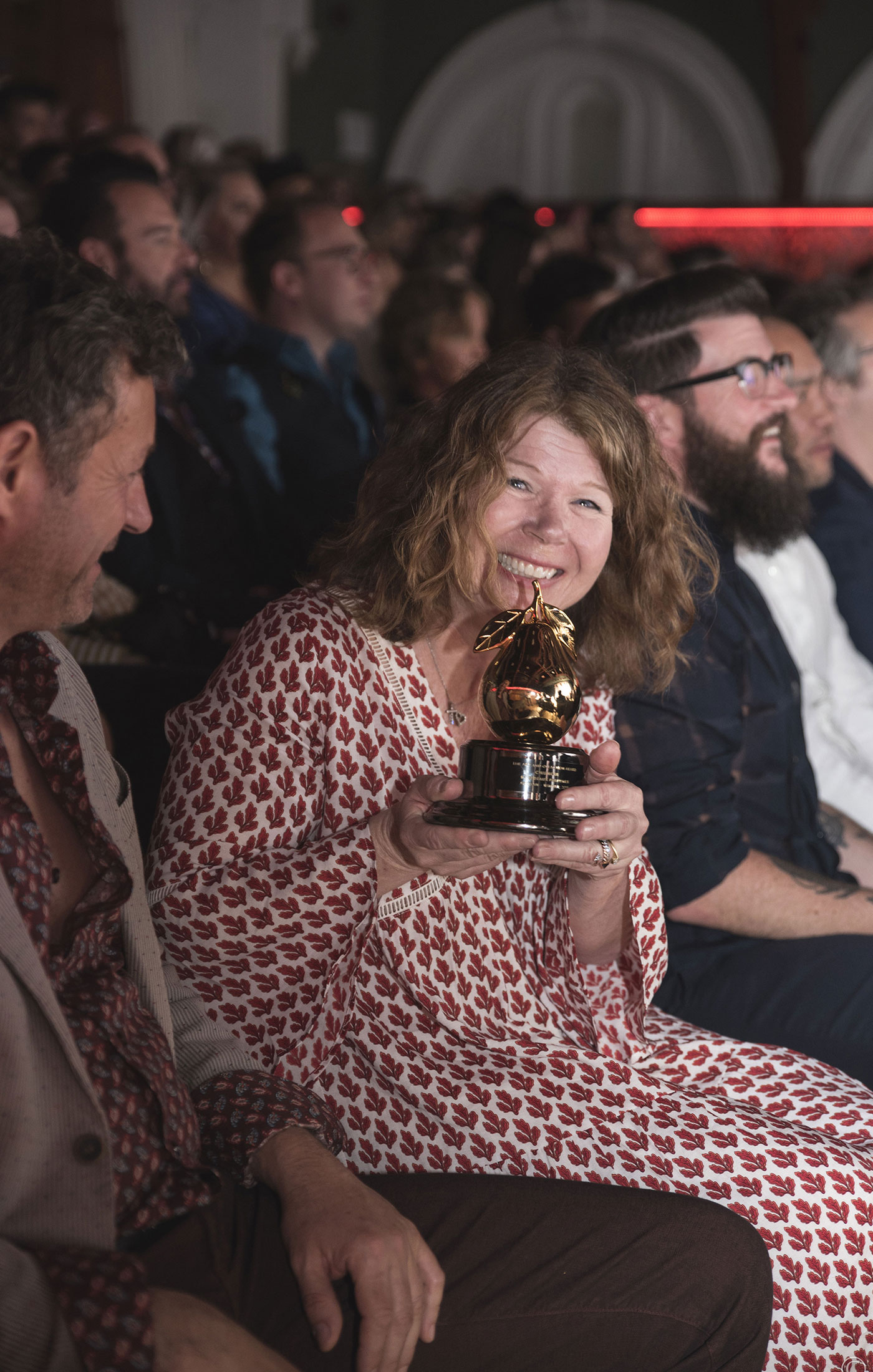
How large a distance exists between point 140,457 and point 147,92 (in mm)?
8758

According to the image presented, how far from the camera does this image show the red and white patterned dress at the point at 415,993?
1.79 meters

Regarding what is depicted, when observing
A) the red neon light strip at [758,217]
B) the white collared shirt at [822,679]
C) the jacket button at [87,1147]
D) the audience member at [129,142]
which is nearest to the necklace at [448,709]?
the jacket button at [87,1147]

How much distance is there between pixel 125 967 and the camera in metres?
1.63

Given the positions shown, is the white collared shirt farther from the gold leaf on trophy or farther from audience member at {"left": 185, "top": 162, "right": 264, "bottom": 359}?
audience member at {"left": 185, "top": 162, "right": 264, "bottom": 359}

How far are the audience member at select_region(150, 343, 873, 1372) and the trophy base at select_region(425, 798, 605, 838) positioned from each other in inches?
0.5

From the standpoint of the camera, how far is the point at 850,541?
3650 mm

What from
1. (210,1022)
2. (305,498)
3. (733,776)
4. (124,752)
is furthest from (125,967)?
(305,498)

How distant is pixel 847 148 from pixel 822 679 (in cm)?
A: 1074

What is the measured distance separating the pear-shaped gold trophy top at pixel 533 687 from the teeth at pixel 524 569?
0.65 ft

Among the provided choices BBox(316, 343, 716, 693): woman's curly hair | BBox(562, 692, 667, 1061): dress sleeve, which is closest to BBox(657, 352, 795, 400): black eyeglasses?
BBox(316, 343, 716, 693): woman's curly hair

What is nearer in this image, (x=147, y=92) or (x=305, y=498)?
(x=305, y=498)

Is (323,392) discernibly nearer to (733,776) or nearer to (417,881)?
(733,776)

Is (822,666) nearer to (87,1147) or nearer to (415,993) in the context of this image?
(415,993)

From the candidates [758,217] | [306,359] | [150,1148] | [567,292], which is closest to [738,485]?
[150,1148]
